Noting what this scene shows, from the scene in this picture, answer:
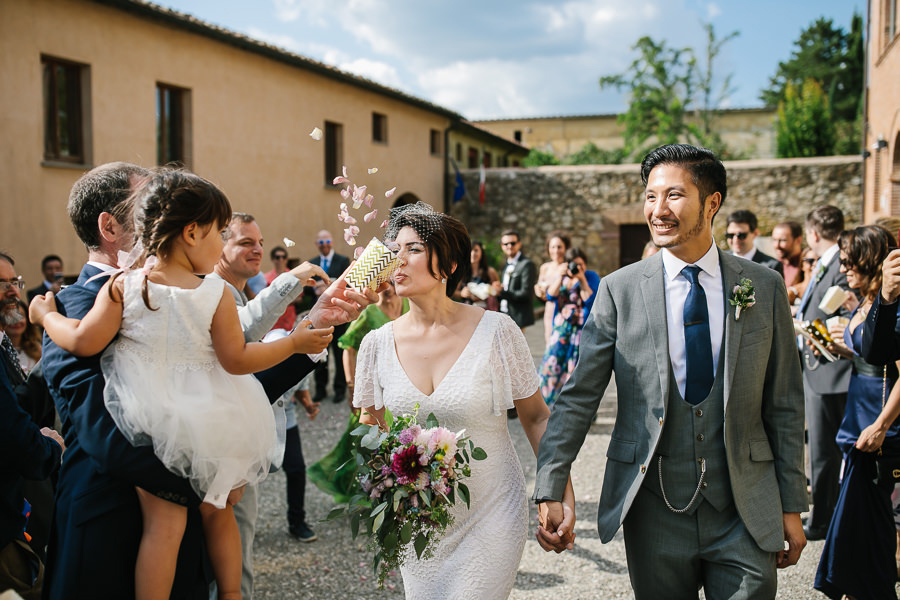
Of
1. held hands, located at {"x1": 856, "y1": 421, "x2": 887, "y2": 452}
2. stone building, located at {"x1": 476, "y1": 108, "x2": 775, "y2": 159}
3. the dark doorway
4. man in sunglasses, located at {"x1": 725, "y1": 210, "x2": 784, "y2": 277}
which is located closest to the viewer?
held hands, located at {"x1": 856, "y1": 421, "x2": 887, "y2": 452}

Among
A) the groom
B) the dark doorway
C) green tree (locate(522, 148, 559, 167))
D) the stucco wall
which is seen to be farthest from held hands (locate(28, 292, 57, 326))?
green tree (locate(522, 148, 559, 167))

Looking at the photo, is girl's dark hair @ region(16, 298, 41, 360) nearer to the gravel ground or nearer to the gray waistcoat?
the gravel ground

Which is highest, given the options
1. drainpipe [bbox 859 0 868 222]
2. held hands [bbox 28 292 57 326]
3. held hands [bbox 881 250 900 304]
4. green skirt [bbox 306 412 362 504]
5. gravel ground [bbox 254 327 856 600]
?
drainpipe [bbox 859 0 868 222]

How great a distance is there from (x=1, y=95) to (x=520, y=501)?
1086cm

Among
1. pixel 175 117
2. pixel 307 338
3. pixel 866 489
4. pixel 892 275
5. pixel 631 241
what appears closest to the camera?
pixel 307 338

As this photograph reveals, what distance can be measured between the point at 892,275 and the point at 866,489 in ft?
4.31

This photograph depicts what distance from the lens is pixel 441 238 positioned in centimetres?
307

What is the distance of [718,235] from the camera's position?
20312 mm

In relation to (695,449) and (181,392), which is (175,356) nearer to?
(181,392)

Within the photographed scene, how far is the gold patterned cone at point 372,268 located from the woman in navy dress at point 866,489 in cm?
274

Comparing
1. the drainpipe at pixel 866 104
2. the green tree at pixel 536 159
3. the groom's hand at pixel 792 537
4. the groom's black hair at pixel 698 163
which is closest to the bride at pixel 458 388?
the groom's hand at pixel 792 537

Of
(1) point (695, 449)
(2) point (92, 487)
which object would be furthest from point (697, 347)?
(2) point (92, 487)

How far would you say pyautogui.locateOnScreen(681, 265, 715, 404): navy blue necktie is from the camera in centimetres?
262

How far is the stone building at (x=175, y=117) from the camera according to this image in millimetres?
10922
